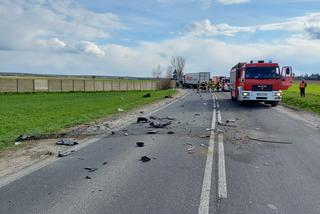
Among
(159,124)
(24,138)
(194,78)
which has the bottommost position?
(24,138)

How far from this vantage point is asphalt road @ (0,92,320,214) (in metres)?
5.37

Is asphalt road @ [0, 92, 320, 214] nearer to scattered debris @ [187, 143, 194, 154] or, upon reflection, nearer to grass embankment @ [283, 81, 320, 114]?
scattered debris @ [187, 143, 194, 154]

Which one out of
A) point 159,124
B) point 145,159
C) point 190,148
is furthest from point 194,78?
point 145,159

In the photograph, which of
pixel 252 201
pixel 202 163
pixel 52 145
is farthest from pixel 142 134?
pixel 252 201

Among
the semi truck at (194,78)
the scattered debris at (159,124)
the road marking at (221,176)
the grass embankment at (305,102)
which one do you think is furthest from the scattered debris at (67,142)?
the semi truck at (194,78)

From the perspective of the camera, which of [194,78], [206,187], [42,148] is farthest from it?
[194,78]

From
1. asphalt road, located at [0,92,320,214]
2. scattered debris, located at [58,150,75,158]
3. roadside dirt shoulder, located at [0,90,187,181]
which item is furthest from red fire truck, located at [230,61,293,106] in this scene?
scattered debris, located at [58,150,75,158]

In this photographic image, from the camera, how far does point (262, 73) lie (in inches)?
984

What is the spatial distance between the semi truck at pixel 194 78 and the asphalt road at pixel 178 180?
7071cm

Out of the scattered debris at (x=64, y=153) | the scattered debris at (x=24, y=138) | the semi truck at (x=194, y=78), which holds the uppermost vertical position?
the semi truck at (x=194, y=78)

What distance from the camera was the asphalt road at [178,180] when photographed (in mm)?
5366

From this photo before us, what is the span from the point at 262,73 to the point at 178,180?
19.5 m

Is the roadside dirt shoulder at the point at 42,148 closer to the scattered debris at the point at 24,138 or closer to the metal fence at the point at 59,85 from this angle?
the scattered debris at the point at 24,138

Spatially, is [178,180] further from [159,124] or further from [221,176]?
[159,124]
